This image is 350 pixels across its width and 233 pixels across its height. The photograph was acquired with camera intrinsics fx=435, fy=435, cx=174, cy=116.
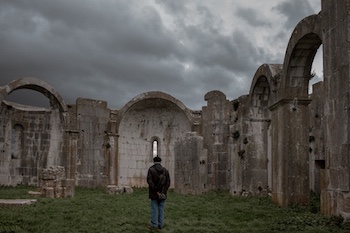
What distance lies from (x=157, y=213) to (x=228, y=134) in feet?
45.5

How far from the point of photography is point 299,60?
13469mm

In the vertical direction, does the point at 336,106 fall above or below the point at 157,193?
above

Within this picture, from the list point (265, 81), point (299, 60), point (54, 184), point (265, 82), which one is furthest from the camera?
point (265, 82)

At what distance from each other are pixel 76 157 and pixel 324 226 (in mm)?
16205

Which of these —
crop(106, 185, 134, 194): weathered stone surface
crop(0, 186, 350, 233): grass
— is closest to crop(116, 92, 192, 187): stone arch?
crop(106, 185, 134, 194): weathered stone surface

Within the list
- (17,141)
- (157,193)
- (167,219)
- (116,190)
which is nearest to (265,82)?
(116,190)

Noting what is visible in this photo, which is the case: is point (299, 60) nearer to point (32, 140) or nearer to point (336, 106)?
point (336, 106)

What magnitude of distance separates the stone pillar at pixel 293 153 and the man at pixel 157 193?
5615 millimetres

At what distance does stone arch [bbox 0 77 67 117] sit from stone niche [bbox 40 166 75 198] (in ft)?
18.5

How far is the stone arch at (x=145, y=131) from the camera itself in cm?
2517

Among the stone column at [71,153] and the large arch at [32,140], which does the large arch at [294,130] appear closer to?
the stone column at [71,153]

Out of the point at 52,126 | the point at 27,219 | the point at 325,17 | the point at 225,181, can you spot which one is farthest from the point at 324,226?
the point at 52,126

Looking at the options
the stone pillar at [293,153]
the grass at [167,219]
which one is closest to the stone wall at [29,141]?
the grass at [167,219]

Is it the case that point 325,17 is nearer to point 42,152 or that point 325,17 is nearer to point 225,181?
point 225,181
